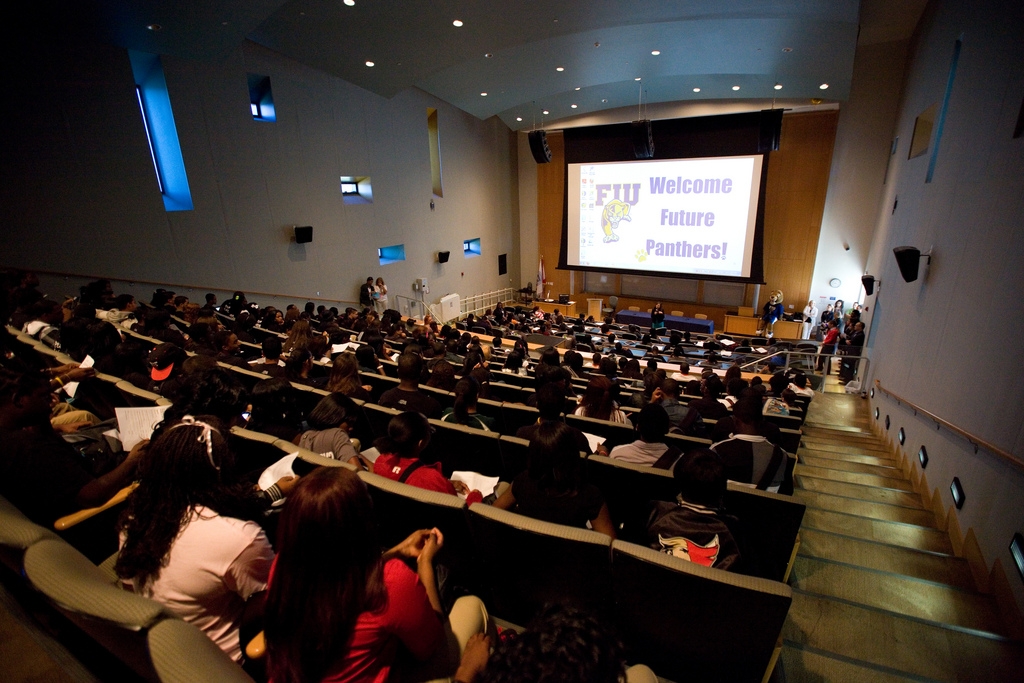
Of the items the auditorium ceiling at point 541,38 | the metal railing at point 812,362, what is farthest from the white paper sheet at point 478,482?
the auditorium ceiling at point 541,38

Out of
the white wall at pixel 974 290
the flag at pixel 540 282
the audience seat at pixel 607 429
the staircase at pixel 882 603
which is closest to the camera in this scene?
the staircase at pixel 882 603

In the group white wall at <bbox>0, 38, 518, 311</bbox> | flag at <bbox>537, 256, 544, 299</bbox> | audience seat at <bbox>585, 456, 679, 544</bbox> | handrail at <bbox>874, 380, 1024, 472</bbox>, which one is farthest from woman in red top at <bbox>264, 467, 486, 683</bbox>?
flag at <bbox>537, 256, 544, 299</bbox>

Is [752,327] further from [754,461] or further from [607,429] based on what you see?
[754,461]

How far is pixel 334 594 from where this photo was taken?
1.08 metres

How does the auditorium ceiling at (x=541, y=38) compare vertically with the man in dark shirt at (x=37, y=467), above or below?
above

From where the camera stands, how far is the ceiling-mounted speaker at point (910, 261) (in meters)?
5.27

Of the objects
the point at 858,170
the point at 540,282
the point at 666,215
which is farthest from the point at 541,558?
the point at 540,282

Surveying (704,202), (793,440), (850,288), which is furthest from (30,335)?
(850,288)

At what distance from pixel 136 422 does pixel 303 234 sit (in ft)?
26.4

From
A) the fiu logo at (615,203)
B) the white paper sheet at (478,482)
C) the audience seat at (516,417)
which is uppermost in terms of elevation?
the fiu logo at (615,203)

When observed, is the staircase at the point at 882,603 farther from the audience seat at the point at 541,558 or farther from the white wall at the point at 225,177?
the white wall at the point at 225,177

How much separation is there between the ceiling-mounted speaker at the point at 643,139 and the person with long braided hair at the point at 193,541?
12638 millimetres

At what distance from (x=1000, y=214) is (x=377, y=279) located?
35.6 feet

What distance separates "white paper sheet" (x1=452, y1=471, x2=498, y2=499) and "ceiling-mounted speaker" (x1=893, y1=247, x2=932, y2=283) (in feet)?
18.8
